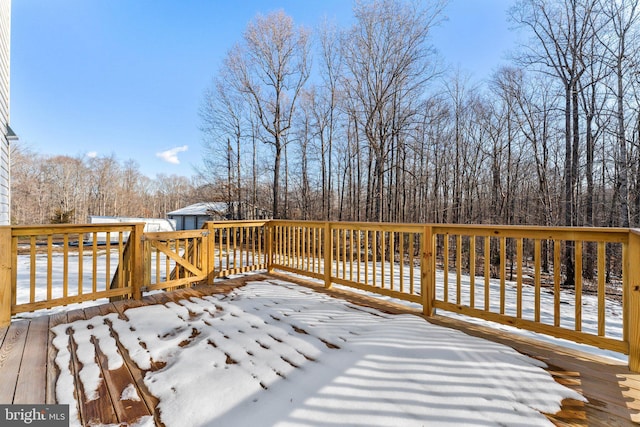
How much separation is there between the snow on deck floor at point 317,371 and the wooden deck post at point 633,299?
0.60 meters

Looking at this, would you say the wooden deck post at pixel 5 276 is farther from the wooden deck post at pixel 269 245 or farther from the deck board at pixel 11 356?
the wooden deck post at pixel 269 245

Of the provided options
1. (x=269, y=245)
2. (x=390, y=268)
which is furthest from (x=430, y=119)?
(x=390, y=268)

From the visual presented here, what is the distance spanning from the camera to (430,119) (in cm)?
1218

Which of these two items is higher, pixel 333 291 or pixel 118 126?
pixel 118 126

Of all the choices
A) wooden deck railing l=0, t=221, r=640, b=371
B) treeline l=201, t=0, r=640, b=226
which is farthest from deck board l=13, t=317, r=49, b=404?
treeline l=201, t=0, r=640, b=226

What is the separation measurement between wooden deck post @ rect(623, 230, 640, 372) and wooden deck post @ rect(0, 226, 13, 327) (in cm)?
499

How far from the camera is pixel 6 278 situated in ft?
8.31

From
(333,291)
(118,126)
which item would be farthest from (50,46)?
(333,291)

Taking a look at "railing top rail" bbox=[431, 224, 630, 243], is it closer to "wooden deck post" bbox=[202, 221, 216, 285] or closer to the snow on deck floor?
the snow on deck floor

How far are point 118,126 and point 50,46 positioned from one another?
33.8 ft

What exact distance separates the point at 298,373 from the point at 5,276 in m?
2.96

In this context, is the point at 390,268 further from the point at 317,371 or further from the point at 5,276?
the point at 5,276

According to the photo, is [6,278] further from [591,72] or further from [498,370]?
[591,72]

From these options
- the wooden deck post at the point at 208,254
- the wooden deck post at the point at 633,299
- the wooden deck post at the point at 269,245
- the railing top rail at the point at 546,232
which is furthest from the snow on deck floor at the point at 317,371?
the wooden deck post at the point at 269,245
